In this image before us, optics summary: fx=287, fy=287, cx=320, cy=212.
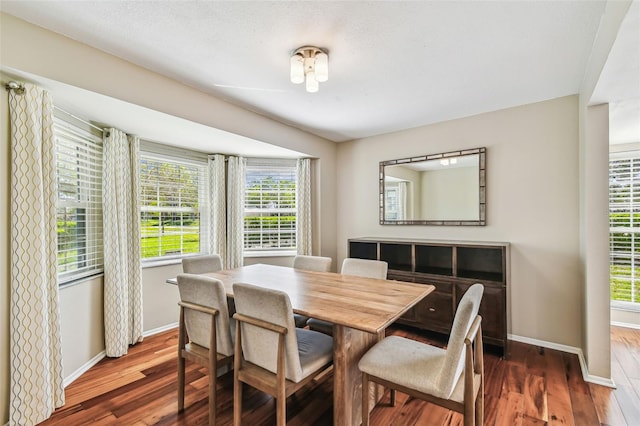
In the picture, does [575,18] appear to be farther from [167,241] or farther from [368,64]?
[167,241]

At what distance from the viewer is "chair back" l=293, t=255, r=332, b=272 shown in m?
2.89

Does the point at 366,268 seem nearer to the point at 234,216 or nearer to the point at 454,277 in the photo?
the point at 454,277

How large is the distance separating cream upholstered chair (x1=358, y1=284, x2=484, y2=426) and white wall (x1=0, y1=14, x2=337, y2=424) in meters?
2.28

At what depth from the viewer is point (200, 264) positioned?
9.48 ft

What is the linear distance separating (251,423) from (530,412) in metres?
1.84

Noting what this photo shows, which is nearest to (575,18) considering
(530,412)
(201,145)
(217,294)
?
(530,412)

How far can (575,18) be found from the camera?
168cm

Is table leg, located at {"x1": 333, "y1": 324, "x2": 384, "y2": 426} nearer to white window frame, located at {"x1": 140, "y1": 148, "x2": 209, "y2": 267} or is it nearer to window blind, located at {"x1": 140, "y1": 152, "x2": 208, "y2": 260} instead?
white window frame, located at {"x1": 140, "y1": 148, "x2": 209, "y2": 267}

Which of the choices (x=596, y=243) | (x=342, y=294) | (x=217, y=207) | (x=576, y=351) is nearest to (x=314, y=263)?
(x=342, y=294)

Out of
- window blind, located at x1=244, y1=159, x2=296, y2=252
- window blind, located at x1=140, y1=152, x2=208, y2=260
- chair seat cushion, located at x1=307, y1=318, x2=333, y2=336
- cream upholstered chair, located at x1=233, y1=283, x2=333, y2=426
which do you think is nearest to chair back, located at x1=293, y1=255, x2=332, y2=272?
chair seat cushion, located at x1=307, y1=318, x2=333, y2=336

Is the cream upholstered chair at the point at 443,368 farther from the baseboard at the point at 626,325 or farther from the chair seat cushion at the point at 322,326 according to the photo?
the baseboard at the point at 626,325

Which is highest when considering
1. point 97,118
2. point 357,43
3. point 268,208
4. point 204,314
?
point 357,43

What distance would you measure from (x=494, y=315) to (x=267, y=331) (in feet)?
7.49

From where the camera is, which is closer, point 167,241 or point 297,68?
point 297,68
